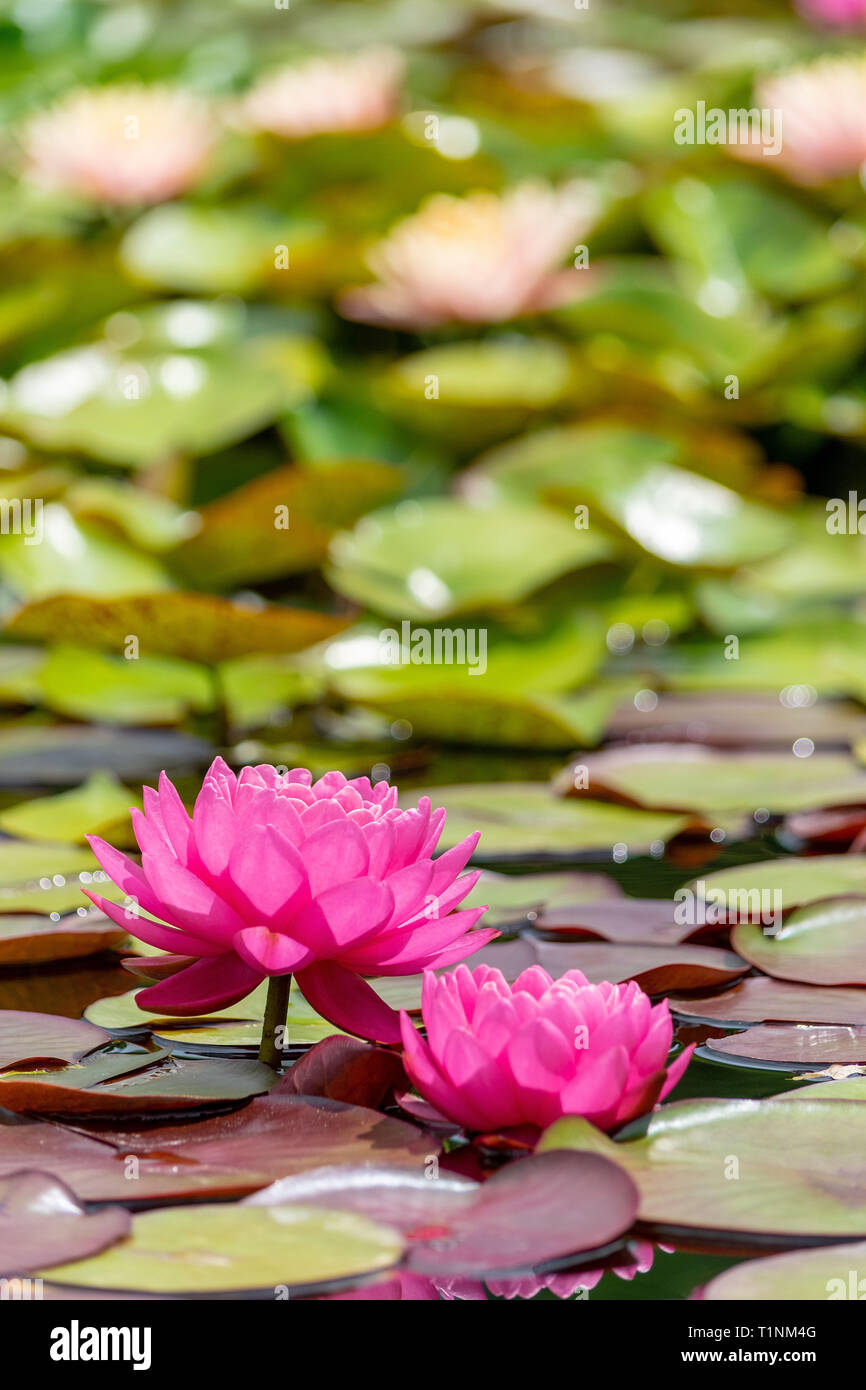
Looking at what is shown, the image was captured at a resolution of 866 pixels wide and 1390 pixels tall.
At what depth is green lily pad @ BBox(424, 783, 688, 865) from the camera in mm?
1378

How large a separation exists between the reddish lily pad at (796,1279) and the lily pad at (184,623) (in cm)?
99

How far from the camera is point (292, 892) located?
31.1 inches

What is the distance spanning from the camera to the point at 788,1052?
93 centimetres

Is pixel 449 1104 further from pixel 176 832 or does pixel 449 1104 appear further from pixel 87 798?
pixel 87 798

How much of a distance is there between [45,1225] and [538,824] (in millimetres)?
811

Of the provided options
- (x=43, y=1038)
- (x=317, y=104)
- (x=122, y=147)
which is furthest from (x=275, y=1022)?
(x=317, y=104)

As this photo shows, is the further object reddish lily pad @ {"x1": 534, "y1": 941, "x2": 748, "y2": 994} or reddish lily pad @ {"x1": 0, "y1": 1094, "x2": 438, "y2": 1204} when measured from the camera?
reddish lily pad @ {"x1": 534, "y1": 941, "x2": 748, "y2": 994}

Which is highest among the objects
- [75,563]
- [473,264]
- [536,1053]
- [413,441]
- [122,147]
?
[122,147]

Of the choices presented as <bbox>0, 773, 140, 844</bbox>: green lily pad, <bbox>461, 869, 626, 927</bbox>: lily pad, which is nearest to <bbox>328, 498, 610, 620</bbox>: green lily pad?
<bbox>0, 773, 140, 844</bbox>: green lily pad

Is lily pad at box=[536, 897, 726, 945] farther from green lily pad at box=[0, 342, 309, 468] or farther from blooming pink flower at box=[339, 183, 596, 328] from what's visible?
blooming pink flower at box=[339, 183, 596, 328]

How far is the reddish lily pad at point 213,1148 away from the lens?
2.43ft

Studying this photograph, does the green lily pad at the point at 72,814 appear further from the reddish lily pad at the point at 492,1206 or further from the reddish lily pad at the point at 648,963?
the reddish lily pad at the point at 492,1206

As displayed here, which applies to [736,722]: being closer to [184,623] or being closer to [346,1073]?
[184,623]

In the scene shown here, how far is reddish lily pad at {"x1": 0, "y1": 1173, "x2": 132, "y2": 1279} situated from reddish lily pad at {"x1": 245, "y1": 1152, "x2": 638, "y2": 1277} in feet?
0.23
